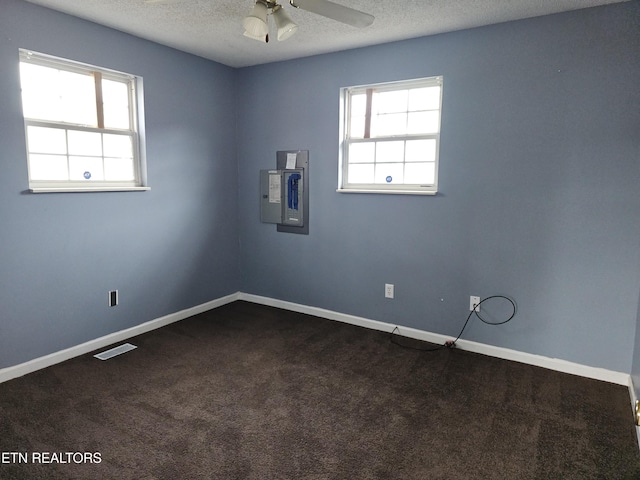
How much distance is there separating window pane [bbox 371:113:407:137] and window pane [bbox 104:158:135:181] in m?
2.17

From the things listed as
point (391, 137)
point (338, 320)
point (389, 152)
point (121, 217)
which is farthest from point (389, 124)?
point (121, 217)

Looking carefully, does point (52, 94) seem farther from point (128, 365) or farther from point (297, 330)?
point (297, 330)

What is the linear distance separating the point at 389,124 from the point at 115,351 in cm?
297

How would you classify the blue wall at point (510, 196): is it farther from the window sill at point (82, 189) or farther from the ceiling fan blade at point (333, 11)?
the window sill at point (82, 189)

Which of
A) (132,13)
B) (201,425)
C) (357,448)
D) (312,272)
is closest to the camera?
(357,448)

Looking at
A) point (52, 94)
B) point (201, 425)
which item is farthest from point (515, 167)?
point (52, 94)

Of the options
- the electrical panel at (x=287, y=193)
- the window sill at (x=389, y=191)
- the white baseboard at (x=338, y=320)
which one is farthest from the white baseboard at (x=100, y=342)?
the window sill at (x=389, y=191)

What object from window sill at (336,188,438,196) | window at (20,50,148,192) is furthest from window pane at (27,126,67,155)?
window sill at (336,188,438,196)

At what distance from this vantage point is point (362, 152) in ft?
12.1

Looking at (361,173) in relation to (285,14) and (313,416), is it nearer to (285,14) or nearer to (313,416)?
(285,14)

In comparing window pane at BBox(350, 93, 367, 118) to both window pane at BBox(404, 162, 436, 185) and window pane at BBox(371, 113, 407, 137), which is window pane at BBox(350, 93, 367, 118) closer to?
window pane at BBox(371, 113, 407, 137)

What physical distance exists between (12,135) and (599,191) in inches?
155

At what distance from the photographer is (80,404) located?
2430 millimetres

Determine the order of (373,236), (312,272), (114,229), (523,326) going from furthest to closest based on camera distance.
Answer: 1. (312,272)
2. (373,236)
3. (114,229)
4. (523,326)
